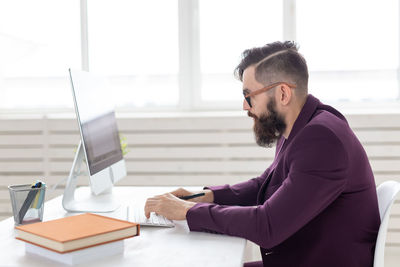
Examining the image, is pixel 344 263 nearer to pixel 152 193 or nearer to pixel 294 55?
pixel 294 55

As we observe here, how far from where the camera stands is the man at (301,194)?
45.9 inches

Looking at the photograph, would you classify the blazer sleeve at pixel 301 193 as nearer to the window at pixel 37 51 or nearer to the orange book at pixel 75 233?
the orange book at pixel 75 233

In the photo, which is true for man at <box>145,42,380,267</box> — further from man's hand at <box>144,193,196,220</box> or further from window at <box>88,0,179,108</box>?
window at <box>88,0,179,108</box>

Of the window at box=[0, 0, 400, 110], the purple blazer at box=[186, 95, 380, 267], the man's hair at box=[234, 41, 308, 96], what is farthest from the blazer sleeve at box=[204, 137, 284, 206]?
the window at box=[0, 0, 400, 110]

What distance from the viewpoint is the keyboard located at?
1.38m

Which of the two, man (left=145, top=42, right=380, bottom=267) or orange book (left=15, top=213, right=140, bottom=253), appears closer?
orange book (left=15, top=213, right=140, bottom=253)

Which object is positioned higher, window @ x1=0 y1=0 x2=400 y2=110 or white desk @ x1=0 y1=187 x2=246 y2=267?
window @ x1=0 y1=0 x2=400 y2=110

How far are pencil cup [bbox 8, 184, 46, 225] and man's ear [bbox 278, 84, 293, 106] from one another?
0.79m

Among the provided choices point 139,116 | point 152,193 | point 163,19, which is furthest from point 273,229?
point 163,19

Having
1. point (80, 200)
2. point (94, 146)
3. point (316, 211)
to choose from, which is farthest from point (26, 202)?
point (316, 211)

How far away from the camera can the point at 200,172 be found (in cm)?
304

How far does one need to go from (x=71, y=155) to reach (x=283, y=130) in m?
2.03

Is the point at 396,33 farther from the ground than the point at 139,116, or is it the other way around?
the point at 396,33

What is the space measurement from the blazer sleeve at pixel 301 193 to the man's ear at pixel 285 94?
0.22m
